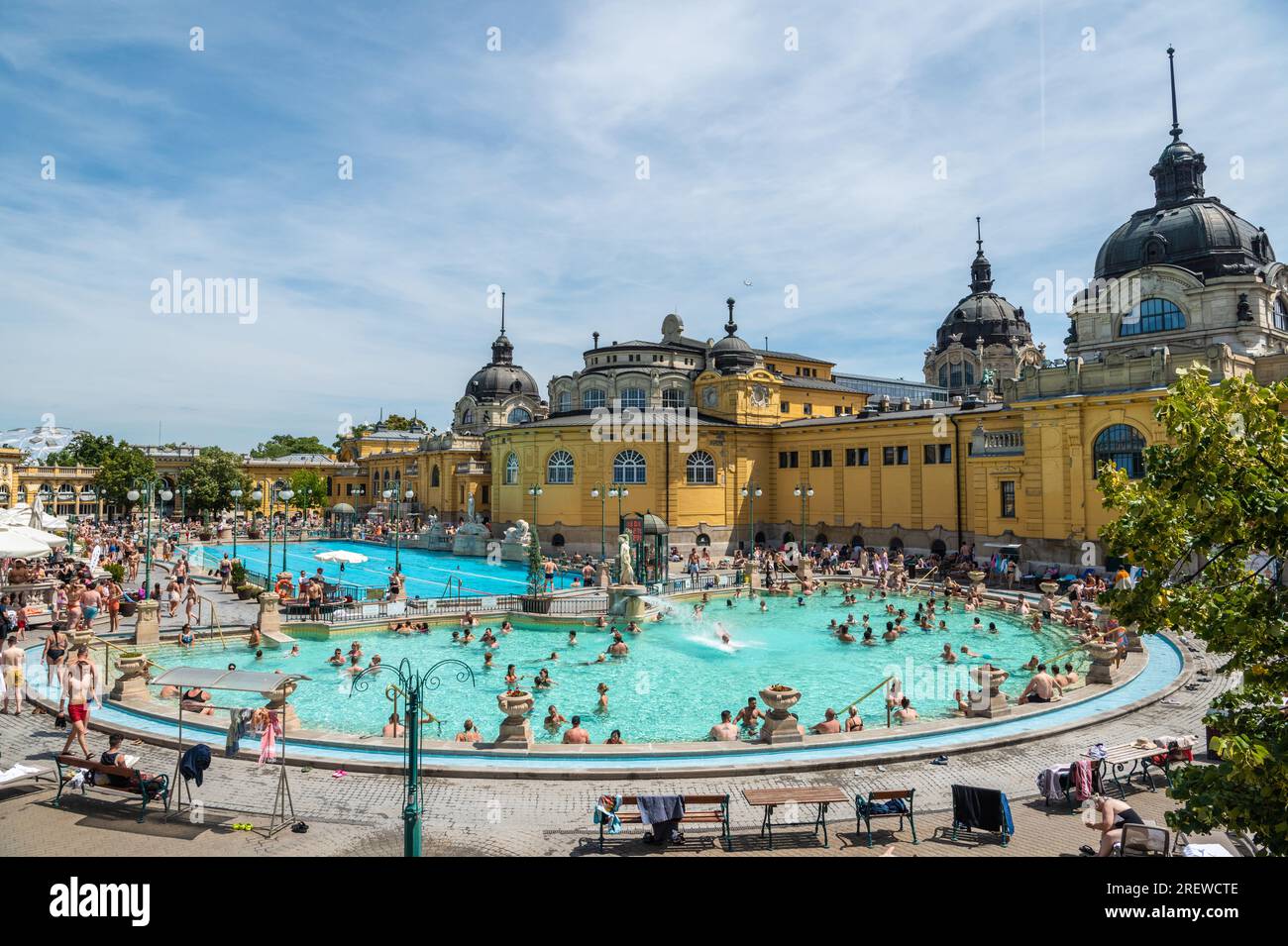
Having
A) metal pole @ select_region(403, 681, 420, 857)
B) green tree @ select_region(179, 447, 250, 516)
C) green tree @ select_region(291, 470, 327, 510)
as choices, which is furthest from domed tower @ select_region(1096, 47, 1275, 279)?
green tree @ select_region(291, 470, 327, 510)

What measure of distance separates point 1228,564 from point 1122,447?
1212 inches

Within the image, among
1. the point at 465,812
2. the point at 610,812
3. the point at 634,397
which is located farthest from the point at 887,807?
the point at 634,397

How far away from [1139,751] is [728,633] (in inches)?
612

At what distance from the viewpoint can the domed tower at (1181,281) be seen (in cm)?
3734

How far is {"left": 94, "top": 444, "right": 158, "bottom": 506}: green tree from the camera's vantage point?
2926 inches

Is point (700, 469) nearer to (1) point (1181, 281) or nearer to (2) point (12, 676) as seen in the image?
(1) point (1181, 281)

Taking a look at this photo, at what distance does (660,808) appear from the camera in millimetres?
9586

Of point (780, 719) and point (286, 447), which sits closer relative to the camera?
point (780, 719)

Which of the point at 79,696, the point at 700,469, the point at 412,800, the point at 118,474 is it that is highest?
the point at 118,474

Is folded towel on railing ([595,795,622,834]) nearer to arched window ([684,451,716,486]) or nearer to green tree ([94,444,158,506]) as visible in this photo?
arched window ([684,451,716,486])

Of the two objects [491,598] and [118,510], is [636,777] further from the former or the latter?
[118,510]

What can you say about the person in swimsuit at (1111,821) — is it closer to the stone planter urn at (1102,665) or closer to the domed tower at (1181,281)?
the stone planter urn at (1102,665)
